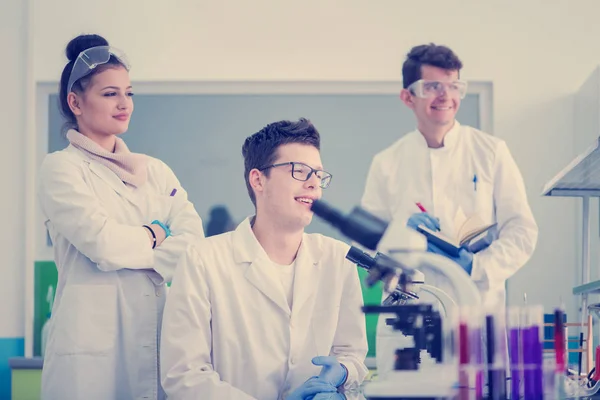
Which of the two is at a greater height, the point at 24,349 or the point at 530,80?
the point at 530,80

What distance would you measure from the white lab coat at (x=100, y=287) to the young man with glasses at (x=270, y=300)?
260 mm

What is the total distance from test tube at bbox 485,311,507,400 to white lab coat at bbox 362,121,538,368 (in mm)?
1614

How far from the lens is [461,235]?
2.57 m

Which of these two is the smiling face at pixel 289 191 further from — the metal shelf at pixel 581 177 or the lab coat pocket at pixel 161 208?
the metal shelf at pixel 581 177

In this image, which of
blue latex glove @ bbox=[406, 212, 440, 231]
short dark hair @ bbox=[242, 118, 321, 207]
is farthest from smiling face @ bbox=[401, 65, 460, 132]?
short dark hair @ bbox=[242, 118, 321, 207]

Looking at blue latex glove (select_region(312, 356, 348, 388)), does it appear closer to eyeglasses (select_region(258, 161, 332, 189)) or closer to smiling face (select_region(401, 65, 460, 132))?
eyeglasses (select_region(258, 161, 332, 189))

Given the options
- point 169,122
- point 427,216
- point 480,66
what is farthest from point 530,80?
point 169,122

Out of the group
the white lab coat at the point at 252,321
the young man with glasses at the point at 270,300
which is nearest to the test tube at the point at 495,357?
the young man with glasses at the point at 270,300

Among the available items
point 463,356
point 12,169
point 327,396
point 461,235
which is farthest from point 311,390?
point 12,169

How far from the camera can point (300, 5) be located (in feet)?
13.8

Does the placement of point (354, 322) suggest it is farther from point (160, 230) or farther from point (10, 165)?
point (10, 165)

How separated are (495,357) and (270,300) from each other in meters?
0.92

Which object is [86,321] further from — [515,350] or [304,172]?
[515,350]

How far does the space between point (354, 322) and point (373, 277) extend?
2.15 ft
